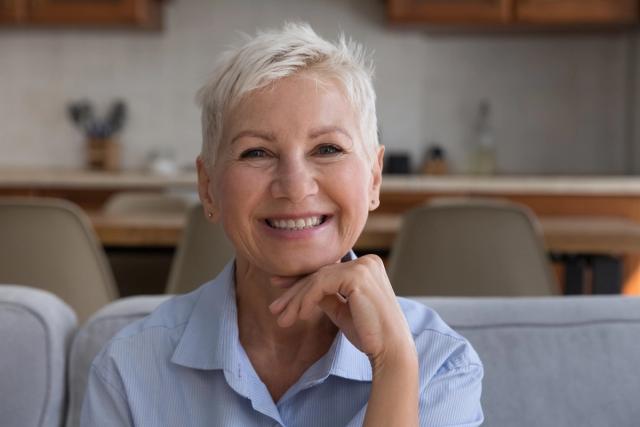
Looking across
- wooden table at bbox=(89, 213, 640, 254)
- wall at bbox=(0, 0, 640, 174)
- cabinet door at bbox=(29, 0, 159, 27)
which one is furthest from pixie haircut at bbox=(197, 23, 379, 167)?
wall at bbox=(0, 0, 640, 174)

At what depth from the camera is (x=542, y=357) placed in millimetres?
1413

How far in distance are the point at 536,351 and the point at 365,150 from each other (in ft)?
1.38

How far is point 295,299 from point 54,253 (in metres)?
1.65

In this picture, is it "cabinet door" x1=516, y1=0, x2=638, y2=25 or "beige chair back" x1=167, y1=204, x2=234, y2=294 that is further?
"cabinet door" x1=516, y1=0, x2=638, y2=25

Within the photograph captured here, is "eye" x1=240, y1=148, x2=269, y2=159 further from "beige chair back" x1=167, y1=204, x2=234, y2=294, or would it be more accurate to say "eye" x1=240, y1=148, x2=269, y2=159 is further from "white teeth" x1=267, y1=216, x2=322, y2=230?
"beige chair back" x1=167, y1=204, x2=234, y2=294

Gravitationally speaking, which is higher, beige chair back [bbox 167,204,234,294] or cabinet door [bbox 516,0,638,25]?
cabinet door [bbox 516,0,638,25]

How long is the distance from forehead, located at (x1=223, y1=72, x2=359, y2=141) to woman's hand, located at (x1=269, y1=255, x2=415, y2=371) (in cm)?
18

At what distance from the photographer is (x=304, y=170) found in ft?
3.83

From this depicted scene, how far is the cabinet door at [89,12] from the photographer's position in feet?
15.6

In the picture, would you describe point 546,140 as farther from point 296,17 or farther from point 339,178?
point 339,178

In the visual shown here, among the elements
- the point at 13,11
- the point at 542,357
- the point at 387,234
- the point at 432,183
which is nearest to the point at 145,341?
the point at 542,357

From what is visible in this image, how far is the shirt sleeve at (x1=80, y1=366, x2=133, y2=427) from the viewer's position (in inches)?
47.0

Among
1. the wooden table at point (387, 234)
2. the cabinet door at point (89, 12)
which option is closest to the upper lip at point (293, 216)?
the wooden table at point (387, 234)

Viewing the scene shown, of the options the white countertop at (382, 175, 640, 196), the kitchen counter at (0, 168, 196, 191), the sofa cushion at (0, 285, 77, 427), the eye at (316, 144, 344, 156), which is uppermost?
the eye at (316, 144, 344, 156)
